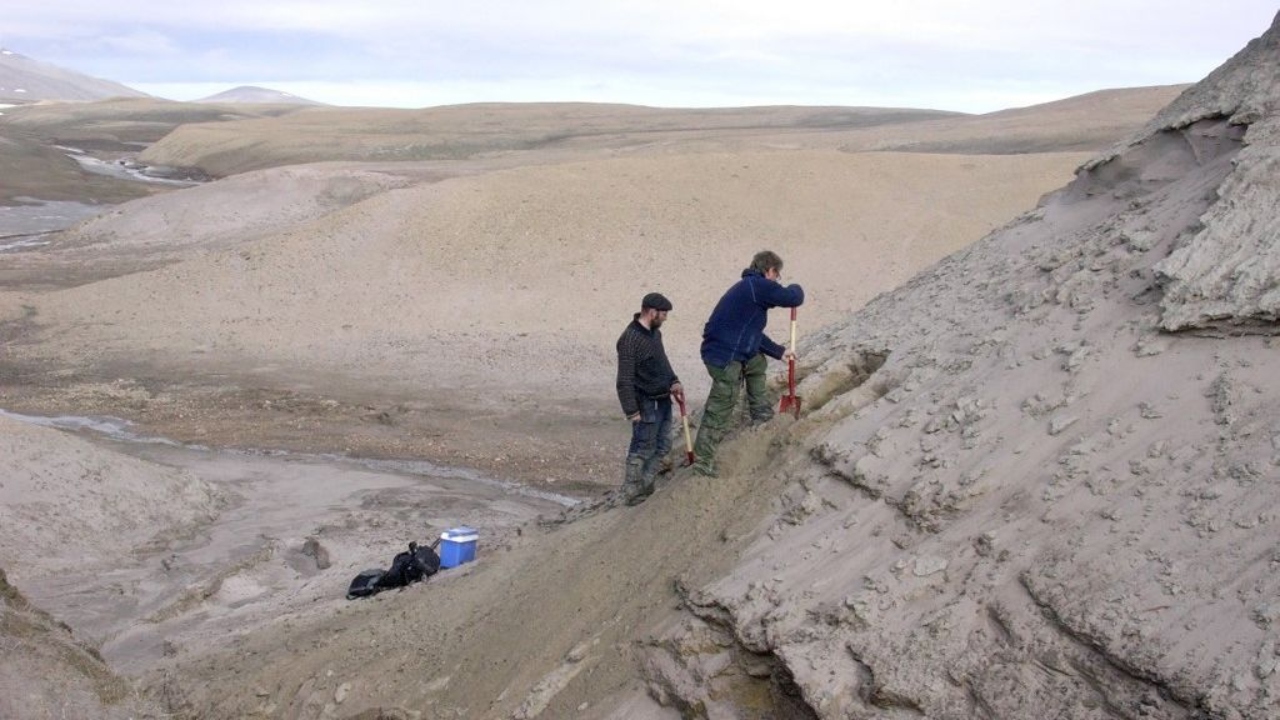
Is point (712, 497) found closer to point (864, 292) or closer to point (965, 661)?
point (965, 661)

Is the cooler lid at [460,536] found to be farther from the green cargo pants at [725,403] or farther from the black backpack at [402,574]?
the green cargo pants at [725,403]

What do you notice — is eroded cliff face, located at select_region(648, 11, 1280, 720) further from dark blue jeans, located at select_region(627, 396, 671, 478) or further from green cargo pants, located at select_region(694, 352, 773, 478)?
dark blue jeans, located at select_region(627, 396, 671, 478)

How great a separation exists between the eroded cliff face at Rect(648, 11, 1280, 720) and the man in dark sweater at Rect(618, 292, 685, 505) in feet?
4.52

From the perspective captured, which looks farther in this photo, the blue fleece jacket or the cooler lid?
the cooler lid

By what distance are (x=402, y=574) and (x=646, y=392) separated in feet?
7.03

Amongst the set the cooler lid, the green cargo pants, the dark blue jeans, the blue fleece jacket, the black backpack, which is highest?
the blue fleece jacket

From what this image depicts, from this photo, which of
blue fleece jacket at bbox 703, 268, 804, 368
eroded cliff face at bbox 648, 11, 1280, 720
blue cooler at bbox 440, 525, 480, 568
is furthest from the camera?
blue cooler at bbox 440, 525, 480, 568

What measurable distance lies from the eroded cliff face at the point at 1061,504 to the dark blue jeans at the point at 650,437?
1.50 metres

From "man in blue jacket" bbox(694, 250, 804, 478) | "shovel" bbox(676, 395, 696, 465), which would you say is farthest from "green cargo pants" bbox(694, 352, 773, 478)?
"shovel" bbox(676, 395, 696, 465)

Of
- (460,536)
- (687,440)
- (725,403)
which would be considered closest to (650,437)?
(687,440)

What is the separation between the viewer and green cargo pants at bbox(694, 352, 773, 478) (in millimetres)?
7031

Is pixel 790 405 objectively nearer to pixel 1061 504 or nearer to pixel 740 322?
pixel 740 322

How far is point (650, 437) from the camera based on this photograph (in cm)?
820

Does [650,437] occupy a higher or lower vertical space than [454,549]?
higher
